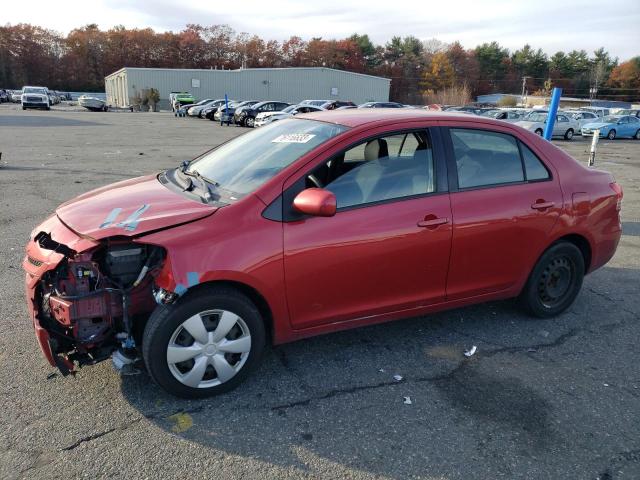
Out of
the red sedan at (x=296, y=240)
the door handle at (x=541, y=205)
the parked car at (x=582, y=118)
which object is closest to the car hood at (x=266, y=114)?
the parked car at (x=582, y=118)

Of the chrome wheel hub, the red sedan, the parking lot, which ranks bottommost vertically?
the parking lot

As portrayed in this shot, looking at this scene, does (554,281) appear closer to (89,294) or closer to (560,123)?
(89,294)

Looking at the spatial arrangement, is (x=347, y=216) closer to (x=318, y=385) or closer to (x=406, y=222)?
(x=406, y=222)

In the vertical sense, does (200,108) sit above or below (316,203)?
above

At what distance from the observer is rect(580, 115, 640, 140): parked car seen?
94.3ft

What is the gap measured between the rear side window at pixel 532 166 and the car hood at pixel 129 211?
99.4 inches

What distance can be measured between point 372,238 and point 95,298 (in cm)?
169

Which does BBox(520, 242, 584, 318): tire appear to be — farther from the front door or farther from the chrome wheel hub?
the chrome wheel hub

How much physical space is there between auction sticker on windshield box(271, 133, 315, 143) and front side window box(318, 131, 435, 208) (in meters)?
0.33

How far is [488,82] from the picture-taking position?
11325 centimetres

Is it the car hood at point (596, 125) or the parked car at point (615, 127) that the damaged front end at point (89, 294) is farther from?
the car hood at point (596, 125)

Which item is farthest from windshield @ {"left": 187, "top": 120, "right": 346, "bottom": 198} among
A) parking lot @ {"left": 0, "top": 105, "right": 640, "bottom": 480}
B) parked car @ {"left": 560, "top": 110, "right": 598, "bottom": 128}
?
parked car @ {"left": 560, "top": 110, "right": 598, "bottom": 128}

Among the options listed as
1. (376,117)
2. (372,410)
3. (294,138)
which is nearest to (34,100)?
(294,138)

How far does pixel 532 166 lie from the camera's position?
4012 mm
